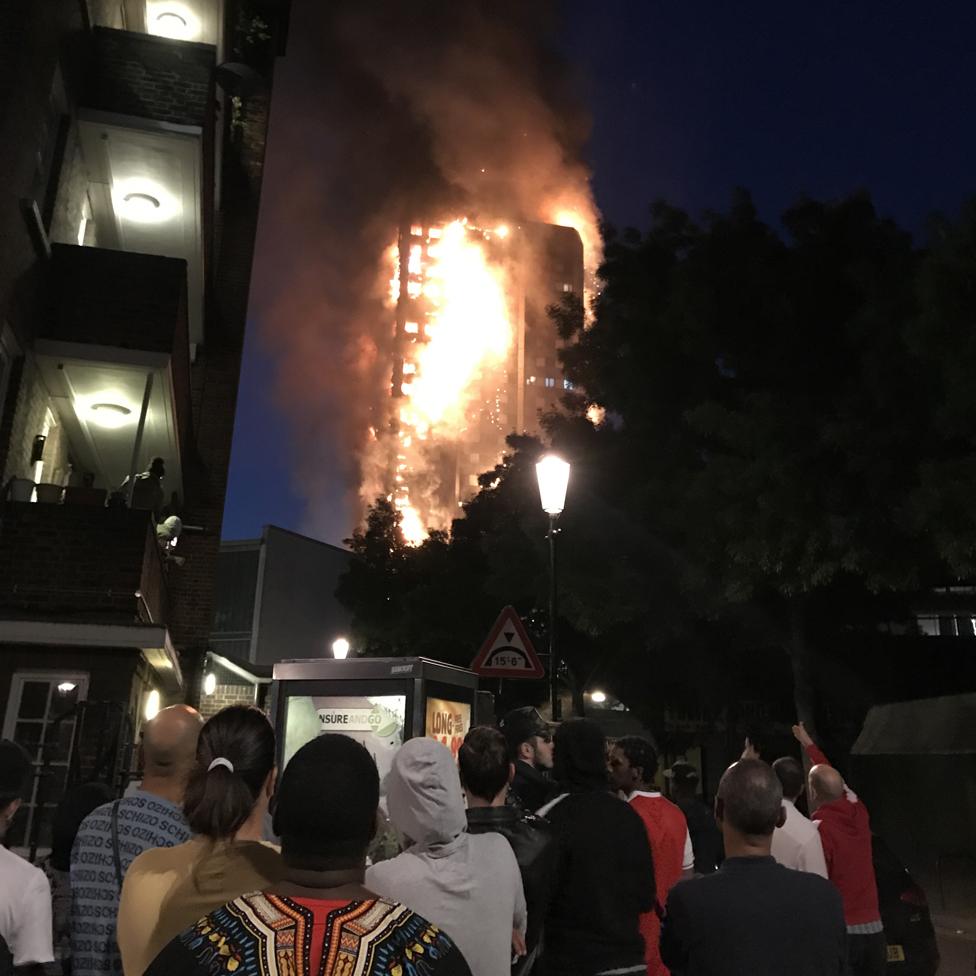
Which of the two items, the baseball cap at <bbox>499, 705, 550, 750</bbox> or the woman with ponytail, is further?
the baseball cap at <bbox>499, 705, 550, 750</bbox>

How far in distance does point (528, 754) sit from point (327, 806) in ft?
14.2

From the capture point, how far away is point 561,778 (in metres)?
4.30

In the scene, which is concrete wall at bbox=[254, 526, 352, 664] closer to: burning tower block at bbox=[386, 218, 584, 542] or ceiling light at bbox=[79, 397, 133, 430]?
ceiling light at bbox=[79, 397, 133, 430]

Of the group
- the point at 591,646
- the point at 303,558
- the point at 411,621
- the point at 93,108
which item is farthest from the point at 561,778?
the point at 303,558

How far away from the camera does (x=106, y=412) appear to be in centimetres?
1341

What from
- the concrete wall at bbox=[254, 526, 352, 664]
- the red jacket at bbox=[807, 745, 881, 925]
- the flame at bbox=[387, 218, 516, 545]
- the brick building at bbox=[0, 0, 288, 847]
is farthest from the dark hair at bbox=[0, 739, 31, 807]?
the flame at bbox=[387, 218, 516, 545]

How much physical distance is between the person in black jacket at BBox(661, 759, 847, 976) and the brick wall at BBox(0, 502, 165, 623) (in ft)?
27.9

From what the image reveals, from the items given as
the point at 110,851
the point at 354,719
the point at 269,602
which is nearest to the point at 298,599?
the point at 269,602

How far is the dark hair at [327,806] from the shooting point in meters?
1.85

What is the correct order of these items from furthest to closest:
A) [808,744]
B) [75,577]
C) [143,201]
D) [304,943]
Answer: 1. [143,201]
2. [75,577]
3. [808,744]
4. [304,943]

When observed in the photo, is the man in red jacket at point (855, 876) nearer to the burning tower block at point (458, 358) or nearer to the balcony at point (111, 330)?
the balcony at point (111, 330)

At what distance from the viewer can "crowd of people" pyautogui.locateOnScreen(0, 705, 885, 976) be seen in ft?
5.64

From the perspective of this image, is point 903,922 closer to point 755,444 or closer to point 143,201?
point 755,444

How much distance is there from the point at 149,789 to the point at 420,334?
92.3 metres
